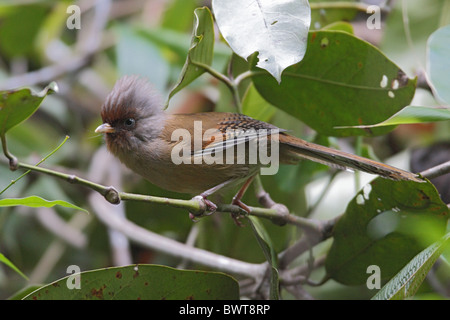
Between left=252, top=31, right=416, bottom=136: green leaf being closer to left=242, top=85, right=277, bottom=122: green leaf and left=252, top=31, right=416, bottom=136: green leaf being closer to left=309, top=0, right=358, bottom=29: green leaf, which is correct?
left=242, top=85, right=277, bottom=122: green leaf

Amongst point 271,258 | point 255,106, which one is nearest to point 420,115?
point 271,258

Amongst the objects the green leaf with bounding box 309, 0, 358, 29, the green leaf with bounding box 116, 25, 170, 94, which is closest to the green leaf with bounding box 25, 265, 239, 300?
the green leaf with bounding box 309, 0, 358, 29

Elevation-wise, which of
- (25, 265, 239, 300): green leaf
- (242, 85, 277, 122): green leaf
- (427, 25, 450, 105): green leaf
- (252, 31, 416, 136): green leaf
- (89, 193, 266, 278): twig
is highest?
(427, 25, 450, 105): green leaf

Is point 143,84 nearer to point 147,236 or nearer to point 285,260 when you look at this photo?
point 147,236

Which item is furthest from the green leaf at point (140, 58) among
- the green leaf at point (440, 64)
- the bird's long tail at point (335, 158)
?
the green leaf at point (440, 64)

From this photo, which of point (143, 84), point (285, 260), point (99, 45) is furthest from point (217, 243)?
point (99, 45)

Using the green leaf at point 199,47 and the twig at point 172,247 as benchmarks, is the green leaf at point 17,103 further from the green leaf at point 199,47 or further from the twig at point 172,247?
the twig at point 172,247
